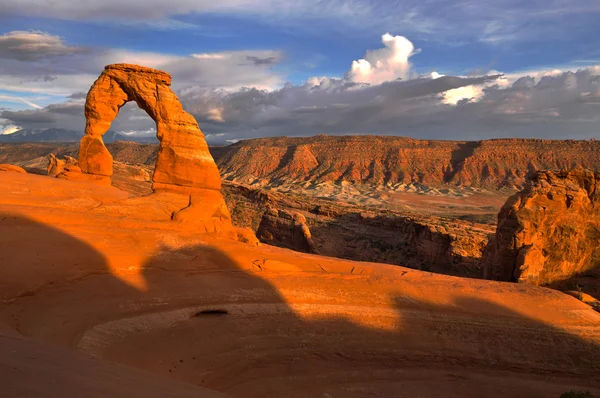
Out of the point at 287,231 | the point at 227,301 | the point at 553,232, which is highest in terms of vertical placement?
the point at 553,232

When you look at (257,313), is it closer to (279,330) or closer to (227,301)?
(279,330)

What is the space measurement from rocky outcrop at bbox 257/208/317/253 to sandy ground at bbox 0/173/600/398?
14.4m

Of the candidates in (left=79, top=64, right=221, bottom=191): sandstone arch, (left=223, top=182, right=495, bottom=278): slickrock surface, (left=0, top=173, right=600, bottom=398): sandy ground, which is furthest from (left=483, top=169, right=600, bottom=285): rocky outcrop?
(left=79, top=64, right=221, bottom=191): sandstone arch

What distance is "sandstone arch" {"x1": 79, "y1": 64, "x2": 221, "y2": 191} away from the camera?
18.1 meters

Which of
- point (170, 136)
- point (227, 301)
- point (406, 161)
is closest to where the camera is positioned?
point (227, 301)

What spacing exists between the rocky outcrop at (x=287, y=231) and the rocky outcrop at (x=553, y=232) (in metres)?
13.8

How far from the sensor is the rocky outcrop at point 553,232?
1962cm

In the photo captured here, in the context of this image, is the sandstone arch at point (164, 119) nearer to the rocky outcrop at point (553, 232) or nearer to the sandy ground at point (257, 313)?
the sandy ground at point (257, 313)

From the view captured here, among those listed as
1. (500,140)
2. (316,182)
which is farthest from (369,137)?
(500,140)

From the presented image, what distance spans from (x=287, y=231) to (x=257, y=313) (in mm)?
19901

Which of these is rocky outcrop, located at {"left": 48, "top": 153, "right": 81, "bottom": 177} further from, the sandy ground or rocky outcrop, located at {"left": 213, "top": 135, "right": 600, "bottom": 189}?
rocky outcrop, located at {"left": 213, "top": 135, "right": 600, "bottom": 189}

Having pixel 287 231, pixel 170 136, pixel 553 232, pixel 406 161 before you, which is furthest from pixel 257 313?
pixel 406 161

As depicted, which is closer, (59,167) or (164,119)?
(164,119)

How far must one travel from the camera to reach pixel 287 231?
105ft
